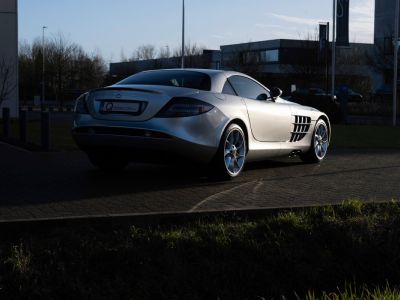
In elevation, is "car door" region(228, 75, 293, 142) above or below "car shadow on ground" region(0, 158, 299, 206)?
above

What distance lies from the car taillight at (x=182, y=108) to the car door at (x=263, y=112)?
3.86ft

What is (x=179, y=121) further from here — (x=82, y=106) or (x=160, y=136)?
(x=82, y=106)

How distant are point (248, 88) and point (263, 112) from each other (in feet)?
1.34

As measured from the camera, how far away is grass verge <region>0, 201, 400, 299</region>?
13.9 feet

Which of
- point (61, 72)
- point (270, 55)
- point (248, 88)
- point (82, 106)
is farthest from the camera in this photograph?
point (270, 55)

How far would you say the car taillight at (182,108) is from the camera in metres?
7.46

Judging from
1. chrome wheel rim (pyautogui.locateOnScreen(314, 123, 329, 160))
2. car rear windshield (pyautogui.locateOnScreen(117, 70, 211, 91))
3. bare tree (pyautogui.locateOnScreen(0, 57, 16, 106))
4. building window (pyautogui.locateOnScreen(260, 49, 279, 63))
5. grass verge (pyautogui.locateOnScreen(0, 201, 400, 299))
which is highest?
building window (pyautogui.locateOnScreen(260, 49, 279, 63))

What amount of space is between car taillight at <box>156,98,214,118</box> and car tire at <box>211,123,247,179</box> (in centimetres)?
58

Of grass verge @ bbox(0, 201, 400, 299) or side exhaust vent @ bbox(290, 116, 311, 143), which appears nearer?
grass verge @ bbox(0, 201, 400, 299)

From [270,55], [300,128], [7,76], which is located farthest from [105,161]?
[270,55]

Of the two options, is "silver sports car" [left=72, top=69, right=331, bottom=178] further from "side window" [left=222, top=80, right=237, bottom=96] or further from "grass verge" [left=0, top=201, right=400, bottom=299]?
"grass verge" [left=0, top=201, right=400, bottom=299]

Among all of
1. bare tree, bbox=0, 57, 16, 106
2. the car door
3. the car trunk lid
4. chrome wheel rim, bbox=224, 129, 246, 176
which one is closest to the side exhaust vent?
the car door

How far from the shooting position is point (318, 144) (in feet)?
35.2

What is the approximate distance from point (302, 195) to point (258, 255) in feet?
8.11
